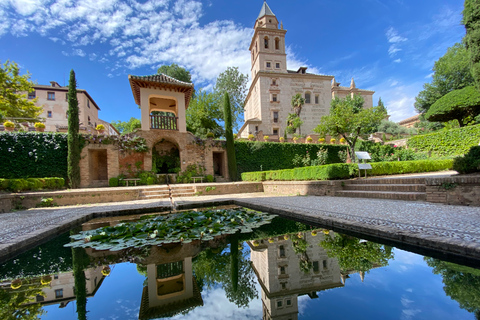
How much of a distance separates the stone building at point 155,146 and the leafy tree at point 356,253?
12976 mm

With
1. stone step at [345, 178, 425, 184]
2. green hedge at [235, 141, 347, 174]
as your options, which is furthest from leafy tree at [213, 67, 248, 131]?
stone step at [345, 178, 425, 184]

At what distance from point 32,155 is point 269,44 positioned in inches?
1143

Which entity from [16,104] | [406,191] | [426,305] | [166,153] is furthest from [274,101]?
[426,305]

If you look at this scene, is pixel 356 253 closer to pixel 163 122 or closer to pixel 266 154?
pixel 163 122

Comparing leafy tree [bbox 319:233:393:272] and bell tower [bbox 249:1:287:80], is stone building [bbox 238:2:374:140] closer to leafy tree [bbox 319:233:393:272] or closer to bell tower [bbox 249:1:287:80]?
bell tower [bbox 249:1:287:80]

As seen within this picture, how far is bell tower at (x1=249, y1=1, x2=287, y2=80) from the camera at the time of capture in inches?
1160

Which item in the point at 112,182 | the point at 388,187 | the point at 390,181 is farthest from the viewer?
the point at 112,182

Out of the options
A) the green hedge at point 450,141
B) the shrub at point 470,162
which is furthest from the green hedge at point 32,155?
the green hedge at point 450,141

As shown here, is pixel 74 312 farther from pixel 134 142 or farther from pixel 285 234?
pixel 134 142

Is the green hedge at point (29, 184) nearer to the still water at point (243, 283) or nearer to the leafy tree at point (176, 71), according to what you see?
the still water at point (243, 283)

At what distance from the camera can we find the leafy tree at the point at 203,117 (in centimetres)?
2299

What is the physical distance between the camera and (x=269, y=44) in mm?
29828

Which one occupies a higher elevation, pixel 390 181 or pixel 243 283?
pixel 390 181

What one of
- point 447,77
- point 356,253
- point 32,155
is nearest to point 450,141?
point 447,77
